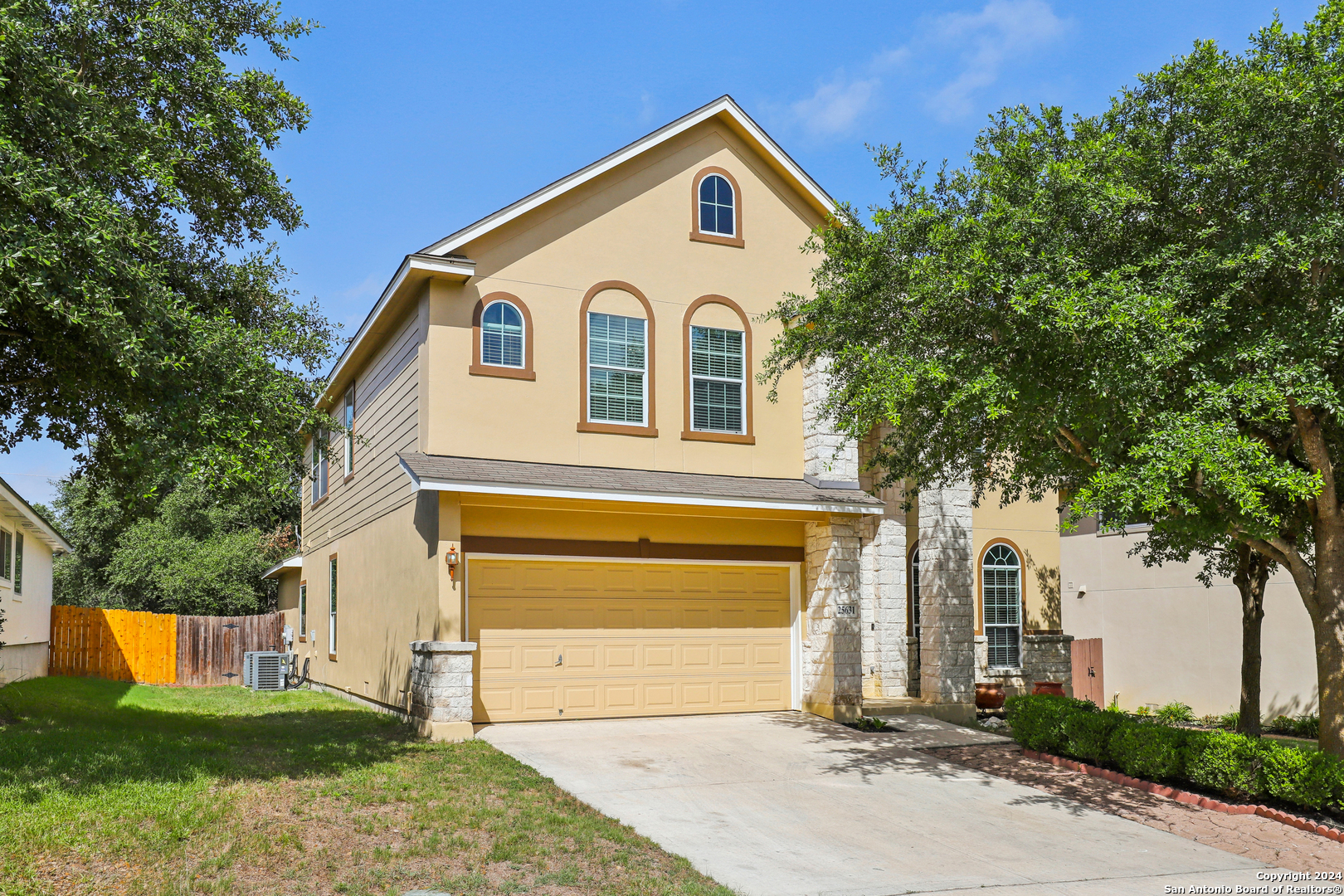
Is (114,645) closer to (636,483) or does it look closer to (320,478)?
(320,478)

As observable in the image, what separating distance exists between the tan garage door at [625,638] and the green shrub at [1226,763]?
258 inches

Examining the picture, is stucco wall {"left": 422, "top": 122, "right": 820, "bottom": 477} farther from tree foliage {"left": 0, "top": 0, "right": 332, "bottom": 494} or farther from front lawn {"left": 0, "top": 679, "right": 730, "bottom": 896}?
front lawn {"left": 0, "top": 679, "right": 730, "bottom": 896}

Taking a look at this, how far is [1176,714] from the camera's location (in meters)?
19.5

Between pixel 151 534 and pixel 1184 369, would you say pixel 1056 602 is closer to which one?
pixel 1184 369

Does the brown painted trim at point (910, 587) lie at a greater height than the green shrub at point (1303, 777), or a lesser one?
greater

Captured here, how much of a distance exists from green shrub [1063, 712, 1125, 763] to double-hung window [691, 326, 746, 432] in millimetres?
6441

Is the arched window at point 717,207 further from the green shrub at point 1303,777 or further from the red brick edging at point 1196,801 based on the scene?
the green shrub at point 1303,777

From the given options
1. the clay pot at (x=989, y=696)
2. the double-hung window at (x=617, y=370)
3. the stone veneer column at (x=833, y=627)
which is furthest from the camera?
the clay pot at (x=989, y=696)

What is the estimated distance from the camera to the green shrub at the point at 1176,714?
1897cm

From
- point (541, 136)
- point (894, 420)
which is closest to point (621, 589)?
point (894, 420)

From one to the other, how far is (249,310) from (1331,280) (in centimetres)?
1182

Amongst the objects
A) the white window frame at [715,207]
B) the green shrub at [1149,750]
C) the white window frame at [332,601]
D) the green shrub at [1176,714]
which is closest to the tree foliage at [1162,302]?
the green shrub at [1149,750]

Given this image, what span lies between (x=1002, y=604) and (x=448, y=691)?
440 inches

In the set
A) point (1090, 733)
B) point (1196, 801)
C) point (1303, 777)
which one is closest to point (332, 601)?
point (1090, 733)
